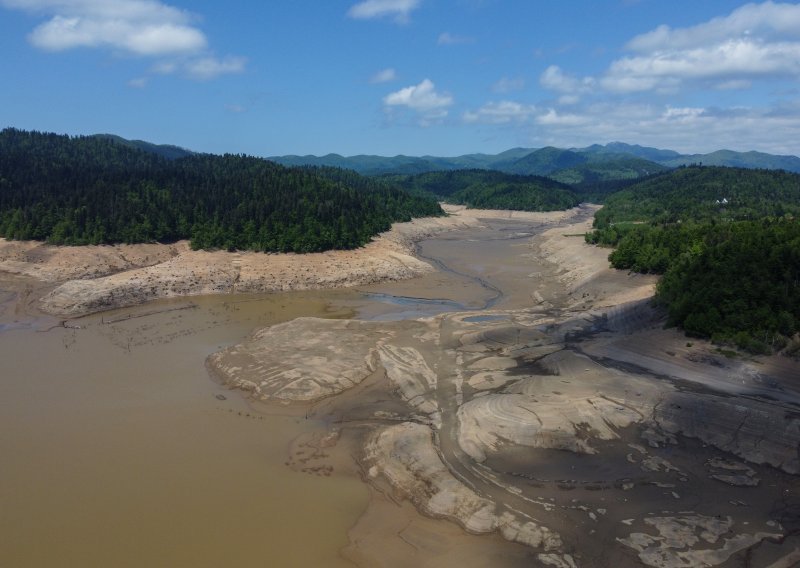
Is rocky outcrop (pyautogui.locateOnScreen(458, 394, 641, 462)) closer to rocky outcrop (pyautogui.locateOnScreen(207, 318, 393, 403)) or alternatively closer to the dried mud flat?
the dried mud flat

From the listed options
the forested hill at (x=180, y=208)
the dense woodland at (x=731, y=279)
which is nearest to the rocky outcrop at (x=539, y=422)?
the dense woodland at (x=731, y=279)

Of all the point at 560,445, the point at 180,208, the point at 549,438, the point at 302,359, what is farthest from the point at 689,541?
the point at 180,208

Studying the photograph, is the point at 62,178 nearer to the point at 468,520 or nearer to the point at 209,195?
the point at 209,195

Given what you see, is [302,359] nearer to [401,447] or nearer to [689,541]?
[401,447]

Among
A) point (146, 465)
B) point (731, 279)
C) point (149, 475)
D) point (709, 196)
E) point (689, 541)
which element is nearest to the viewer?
point (689, 541)

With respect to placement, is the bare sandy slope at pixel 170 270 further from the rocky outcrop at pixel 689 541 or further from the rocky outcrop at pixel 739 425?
the rocky outcrop at pixel 689 541

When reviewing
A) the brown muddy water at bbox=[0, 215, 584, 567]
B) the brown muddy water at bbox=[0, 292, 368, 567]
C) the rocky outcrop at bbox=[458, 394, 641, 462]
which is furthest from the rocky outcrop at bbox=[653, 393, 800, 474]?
the brown muddy water at bbox=[0, 292, 368, 567]
